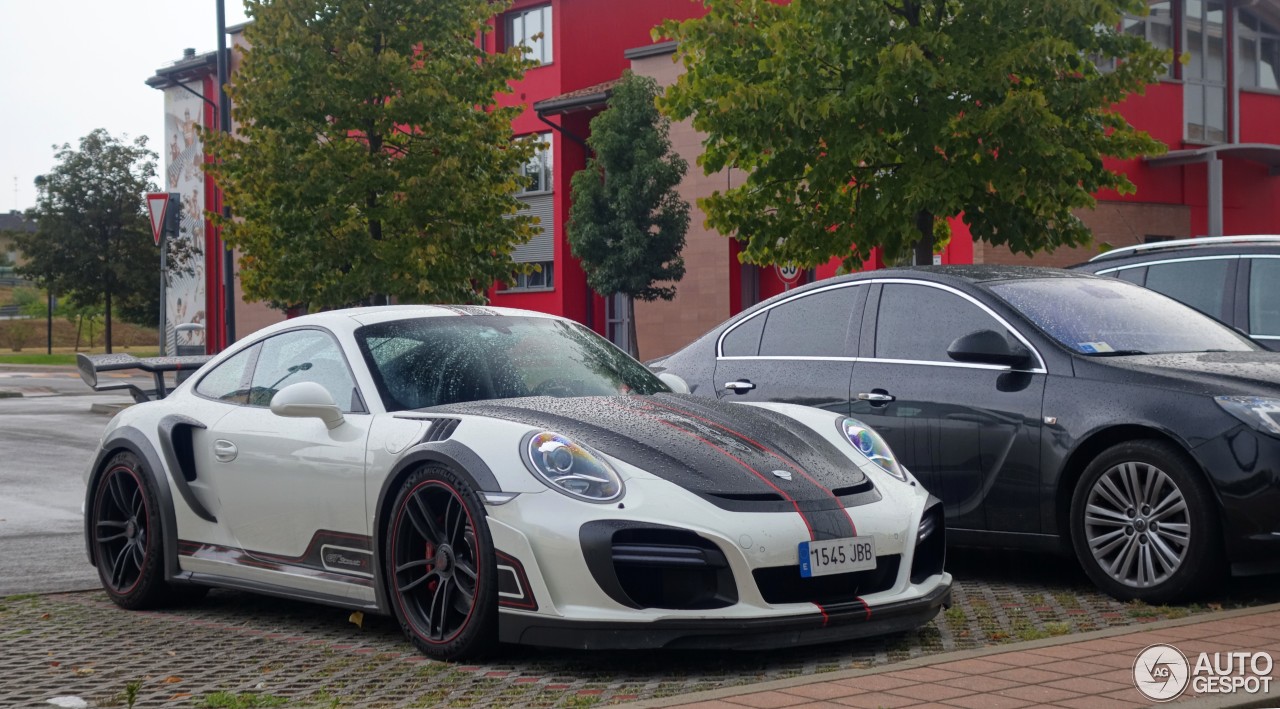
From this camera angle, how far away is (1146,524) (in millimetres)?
6680

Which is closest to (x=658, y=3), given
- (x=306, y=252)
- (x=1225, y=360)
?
(x=306, y=252)

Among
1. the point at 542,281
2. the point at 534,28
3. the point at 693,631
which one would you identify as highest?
the point at 534,28

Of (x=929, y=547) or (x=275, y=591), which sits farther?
(x=275, y=591)

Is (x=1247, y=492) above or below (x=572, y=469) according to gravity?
below

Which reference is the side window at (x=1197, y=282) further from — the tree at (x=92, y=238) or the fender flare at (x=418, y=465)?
the tree at (x=92, y=238)

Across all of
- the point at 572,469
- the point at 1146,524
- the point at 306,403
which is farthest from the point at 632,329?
the point at 572,469

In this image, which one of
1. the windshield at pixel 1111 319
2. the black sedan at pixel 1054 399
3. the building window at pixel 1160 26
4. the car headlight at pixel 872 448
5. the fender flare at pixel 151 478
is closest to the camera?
the car headlight at pixel 872 448

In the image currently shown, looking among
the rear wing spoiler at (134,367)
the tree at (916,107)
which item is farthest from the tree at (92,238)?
the rear wing spoiler at (134,367)

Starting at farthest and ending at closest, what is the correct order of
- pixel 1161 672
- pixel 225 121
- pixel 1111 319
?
1. pixel 225 121
2. pixel 1111 319
3. pixel 1161 672

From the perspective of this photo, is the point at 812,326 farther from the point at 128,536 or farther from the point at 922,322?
the point at 128,536

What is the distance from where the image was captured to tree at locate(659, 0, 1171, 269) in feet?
53.4

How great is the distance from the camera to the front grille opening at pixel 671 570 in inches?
201

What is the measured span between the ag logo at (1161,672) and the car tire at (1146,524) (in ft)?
4.24

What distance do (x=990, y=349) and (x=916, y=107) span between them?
9761mm
